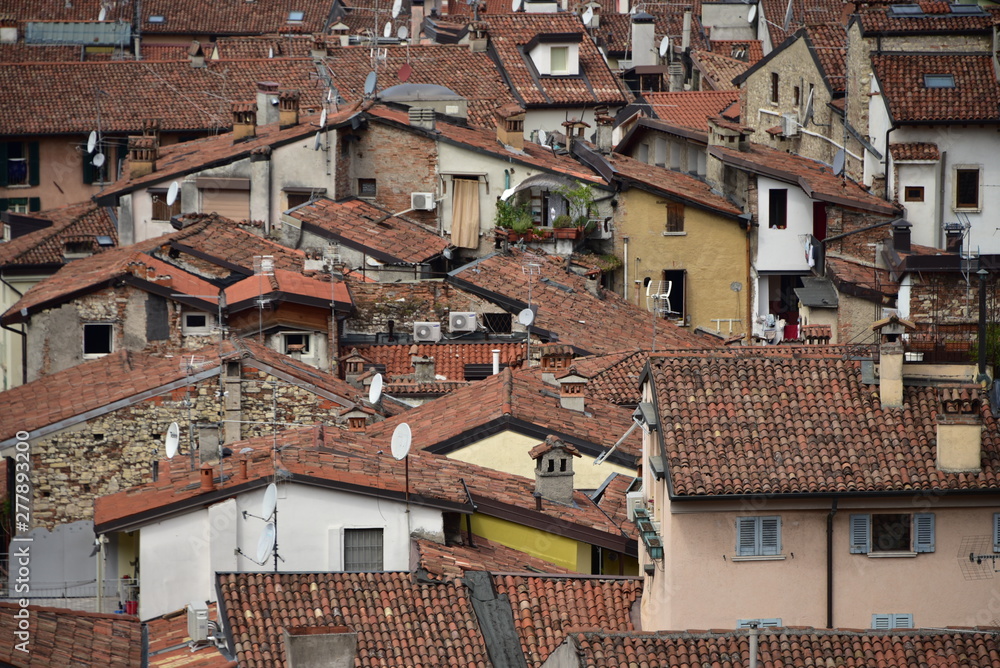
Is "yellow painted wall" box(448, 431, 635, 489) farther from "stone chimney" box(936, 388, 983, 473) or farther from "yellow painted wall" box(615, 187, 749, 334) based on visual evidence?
"yellow painted wall" box(615, 187, 749, 334)

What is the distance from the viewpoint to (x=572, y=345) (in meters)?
45.8

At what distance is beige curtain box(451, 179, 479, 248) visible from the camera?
177ft

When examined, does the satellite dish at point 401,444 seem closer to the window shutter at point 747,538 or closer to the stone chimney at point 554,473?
the stone chimney at point 554,473

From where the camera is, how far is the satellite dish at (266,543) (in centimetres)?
2773

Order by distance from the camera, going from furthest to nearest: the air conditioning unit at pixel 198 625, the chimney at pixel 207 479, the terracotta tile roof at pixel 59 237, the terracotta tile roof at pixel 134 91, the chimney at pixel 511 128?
the terracotta tile roof at pixel 134 91 < the terracotta tile roof at pixel 59 237 < the chimney at pixel 511 128 < the chimney at pixel 207 479 < the air conditioning unit at pixel 198 625

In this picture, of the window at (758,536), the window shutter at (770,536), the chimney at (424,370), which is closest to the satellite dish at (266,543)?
the window at (758,536)

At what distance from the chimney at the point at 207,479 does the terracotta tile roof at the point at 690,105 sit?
110ft

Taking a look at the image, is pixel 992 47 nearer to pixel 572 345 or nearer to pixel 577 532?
pixel 572 345

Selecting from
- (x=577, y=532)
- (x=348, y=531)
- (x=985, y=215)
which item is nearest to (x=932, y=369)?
(x=577, y=532)

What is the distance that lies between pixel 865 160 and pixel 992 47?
4.40 metres

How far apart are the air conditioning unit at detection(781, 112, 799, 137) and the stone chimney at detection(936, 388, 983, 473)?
29.7 metres

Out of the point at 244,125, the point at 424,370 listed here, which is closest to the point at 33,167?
the point at 244,125

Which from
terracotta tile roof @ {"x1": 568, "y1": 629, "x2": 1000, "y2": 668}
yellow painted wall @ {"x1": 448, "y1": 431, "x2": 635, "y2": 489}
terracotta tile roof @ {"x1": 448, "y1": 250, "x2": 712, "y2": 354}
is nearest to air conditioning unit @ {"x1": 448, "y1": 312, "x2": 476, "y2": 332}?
terracotta tile roof @ {"x1": 448, "y1": 250, "x2": 712, "y2": 354}

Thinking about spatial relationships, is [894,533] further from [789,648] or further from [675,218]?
[675,218]
